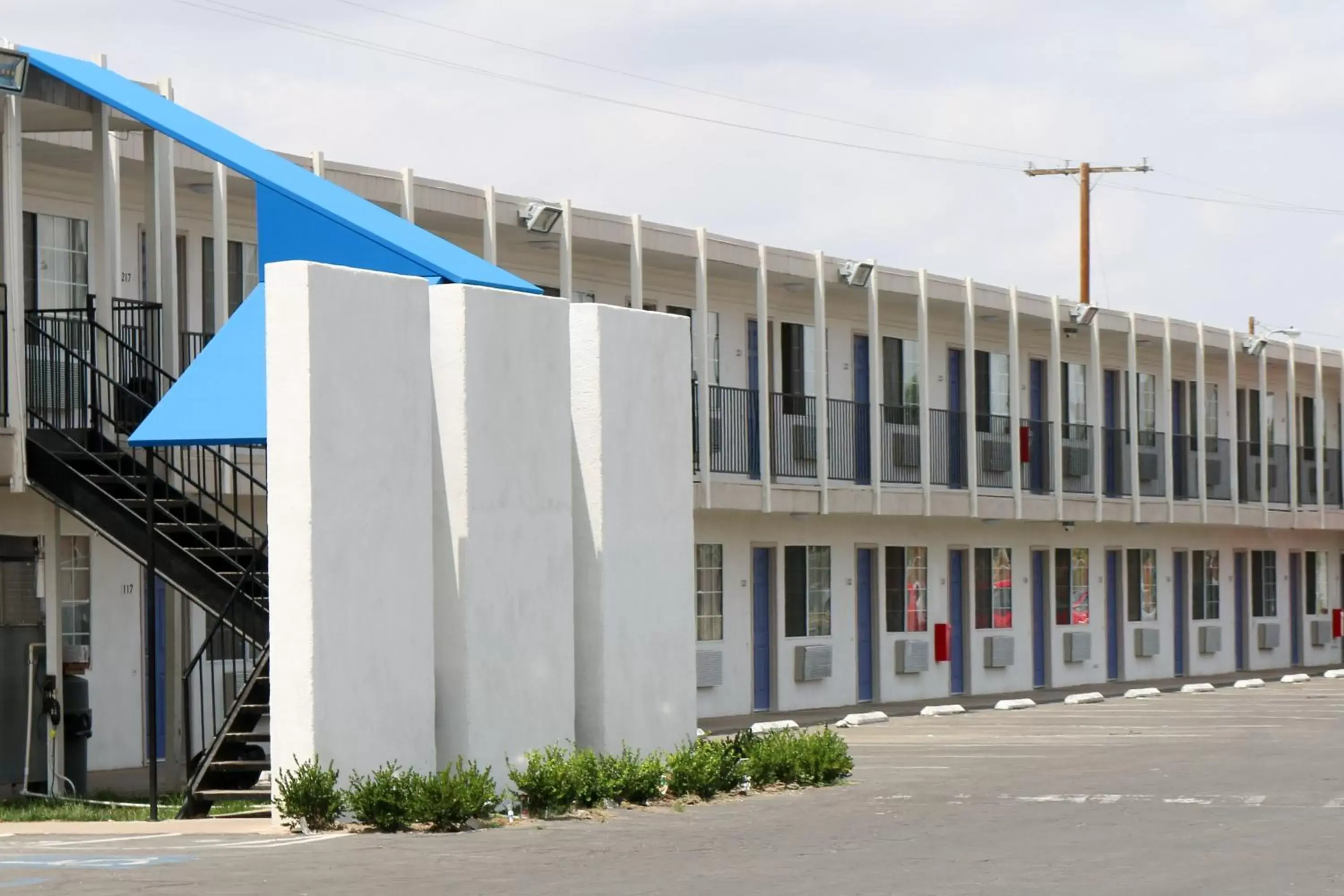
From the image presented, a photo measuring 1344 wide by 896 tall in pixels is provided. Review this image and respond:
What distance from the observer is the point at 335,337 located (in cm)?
1546

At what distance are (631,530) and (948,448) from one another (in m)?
16.6

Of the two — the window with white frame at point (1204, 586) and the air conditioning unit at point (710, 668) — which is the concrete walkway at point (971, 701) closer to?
the air conditioning unit at point (710, 668)

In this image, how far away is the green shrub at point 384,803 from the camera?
14.9 metres

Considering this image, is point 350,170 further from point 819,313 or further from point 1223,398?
point 1223,398

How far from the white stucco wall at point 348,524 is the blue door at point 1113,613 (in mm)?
26313

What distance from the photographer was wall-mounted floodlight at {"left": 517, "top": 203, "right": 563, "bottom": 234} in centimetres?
2595

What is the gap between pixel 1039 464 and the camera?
1457 inches

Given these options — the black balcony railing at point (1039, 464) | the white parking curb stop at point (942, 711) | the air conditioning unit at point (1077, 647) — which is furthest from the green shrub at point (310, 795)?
the air conditioning unit at point (1077, 647)

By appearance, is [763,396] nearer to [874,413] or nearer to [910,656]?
[874,413]

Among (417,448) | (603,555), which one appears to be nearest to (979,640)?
(603,555)

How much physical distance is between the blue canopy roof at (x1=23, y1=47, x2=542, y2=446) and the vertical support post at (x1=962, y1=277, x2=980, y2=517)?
1648 centimetres

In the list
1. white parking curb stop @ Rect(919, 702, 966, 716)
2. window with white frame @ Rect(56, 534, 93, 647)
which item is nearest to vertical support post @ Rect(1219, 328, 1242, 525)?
white parking curb stop @ Rect(919, 702, 966, 716)

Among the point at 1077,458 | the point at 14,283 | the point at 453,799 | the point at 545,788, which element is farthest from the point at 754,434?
the point at 453,799

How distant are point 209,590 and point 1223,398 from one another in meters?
A: 31.5
